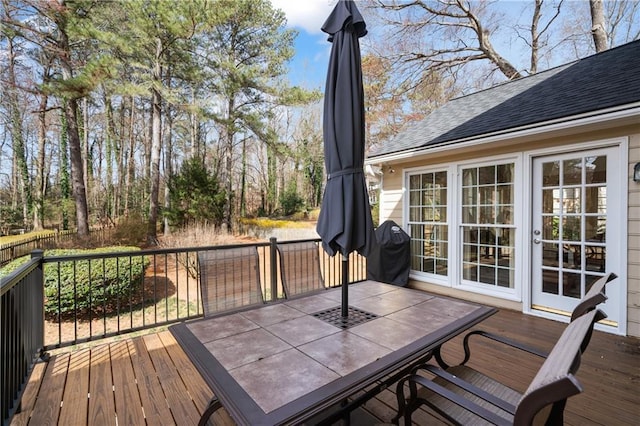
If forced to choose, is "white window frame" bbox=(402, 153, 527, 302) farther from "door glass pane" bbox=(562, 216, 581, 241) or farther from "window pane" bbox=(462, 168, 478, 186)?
"door glass pane" bbox=(562, 216, 581, 241)

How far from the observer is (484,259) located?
4453 mm

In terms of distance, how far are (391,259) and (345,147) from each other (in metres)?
3.66

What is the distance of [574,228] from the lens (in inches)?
142

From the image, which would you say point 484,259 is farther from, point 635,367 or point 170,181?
point 170,181

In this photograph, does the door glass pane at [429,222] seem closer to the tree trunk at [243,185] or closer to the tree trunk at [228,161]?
the tree trunk at [228,161]

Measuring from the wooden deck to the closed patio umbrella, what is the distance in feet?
3.96

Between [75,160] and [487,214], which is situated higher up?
[75,160]

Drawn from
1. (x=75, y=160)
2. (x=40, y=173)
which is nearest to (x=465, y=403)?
(x=75, y=160)

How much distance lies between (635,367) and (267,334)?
3.23 metres

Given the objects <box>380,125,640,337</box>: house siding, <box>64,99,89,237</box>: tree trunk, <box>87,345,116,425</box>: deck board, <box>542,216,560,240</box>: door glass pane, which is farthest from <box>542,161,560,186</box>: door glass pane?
<box>64,99,89,237</box>: tree trunk

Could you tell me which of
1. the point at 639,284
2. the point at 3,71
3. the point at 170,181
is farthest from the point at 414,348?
the point at 3,71

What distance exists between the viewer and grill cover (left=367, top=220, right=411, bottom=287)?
16.6 feet

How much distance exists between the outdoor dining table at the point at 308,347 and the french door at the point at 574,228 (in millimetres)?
2472

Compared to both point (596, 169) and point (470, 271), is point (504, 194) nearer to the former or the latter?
point (596, 169)
